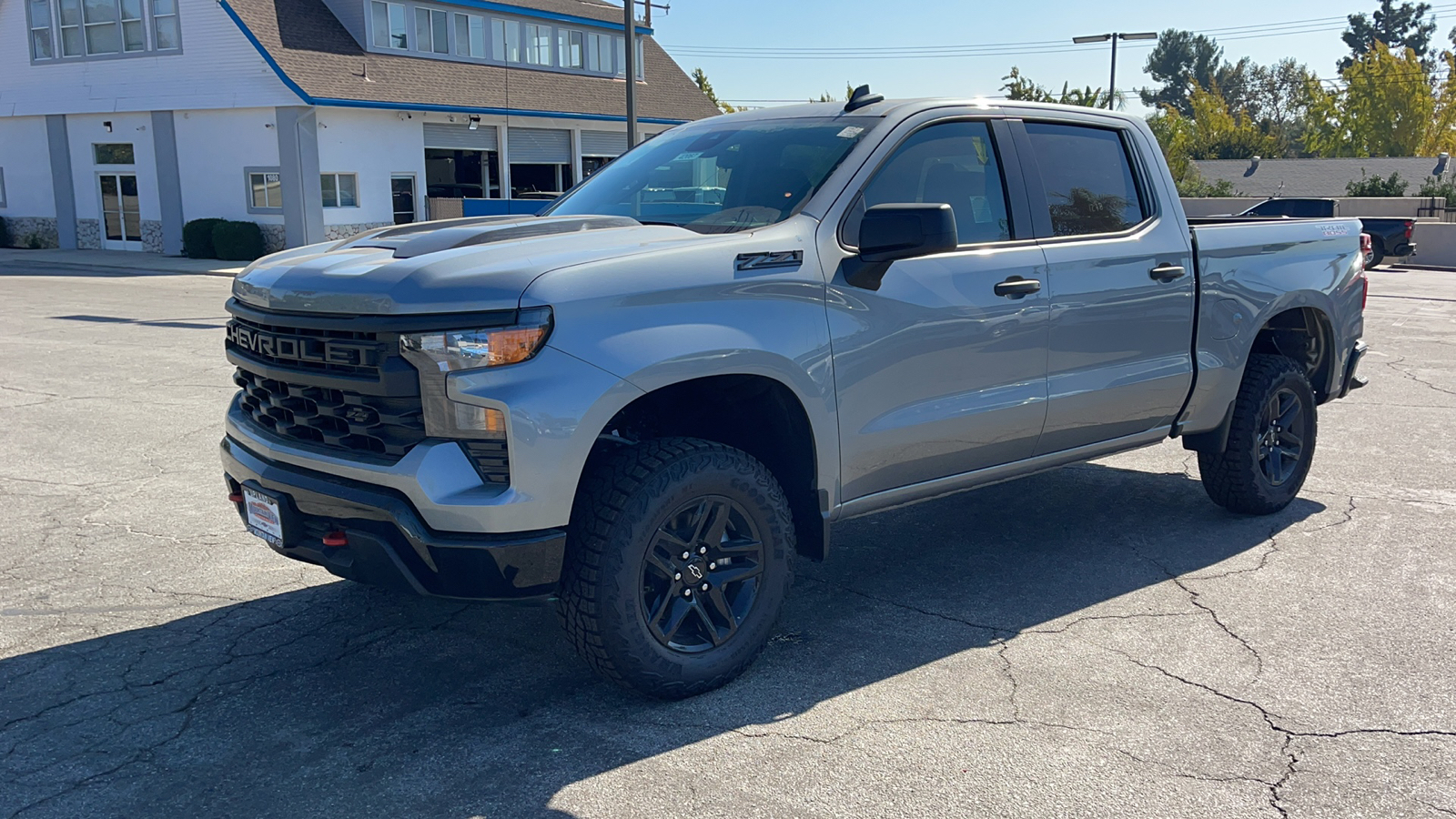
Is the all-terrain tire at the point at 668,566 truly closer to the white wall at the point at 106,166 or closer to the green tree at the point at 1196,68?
the white wall at the point at 106,166

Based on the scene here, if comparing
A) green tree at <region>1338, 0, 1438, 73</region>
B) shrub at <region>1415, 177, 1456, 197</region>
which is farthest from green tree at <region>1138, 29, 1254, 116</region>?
shrub at <region>1415, 177, 1456, 197</region>

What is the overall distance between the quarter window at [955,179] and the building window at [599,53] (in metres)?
32.3

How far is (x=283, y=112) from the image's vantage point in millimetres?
26500

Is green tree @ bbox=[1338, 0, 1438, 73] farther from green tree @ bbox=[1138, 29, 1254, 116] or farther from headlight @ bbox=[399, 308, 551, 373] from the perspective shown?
headlight @ bbox=[399, 308, 551, 373]

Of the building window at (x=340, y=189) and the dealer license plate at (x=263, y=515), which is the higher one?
the building window at (x=340, y=189)

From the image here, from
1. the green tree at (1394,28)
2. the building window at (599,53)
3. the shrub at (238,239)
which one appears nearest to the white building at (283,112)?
the building window at (599,53)

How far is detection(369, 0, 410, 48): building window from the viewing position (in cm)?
2931

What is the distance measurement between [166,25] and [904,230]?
2945 centimetres

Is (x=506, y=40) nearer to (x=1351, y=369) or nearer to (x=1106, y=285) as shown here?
(x=1351, y=369)

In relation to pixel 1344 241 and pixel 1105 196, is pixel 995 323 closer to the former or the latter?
pixel 1105 196

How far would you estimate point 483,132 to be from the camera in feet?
104

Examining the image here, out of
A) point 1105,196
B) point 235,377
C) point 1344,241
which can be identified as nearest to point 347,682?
point 235,377

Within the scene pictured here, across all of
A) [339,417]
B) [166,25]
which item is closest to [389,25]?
[166,25]

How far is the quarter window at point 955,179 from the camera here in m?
4.59
